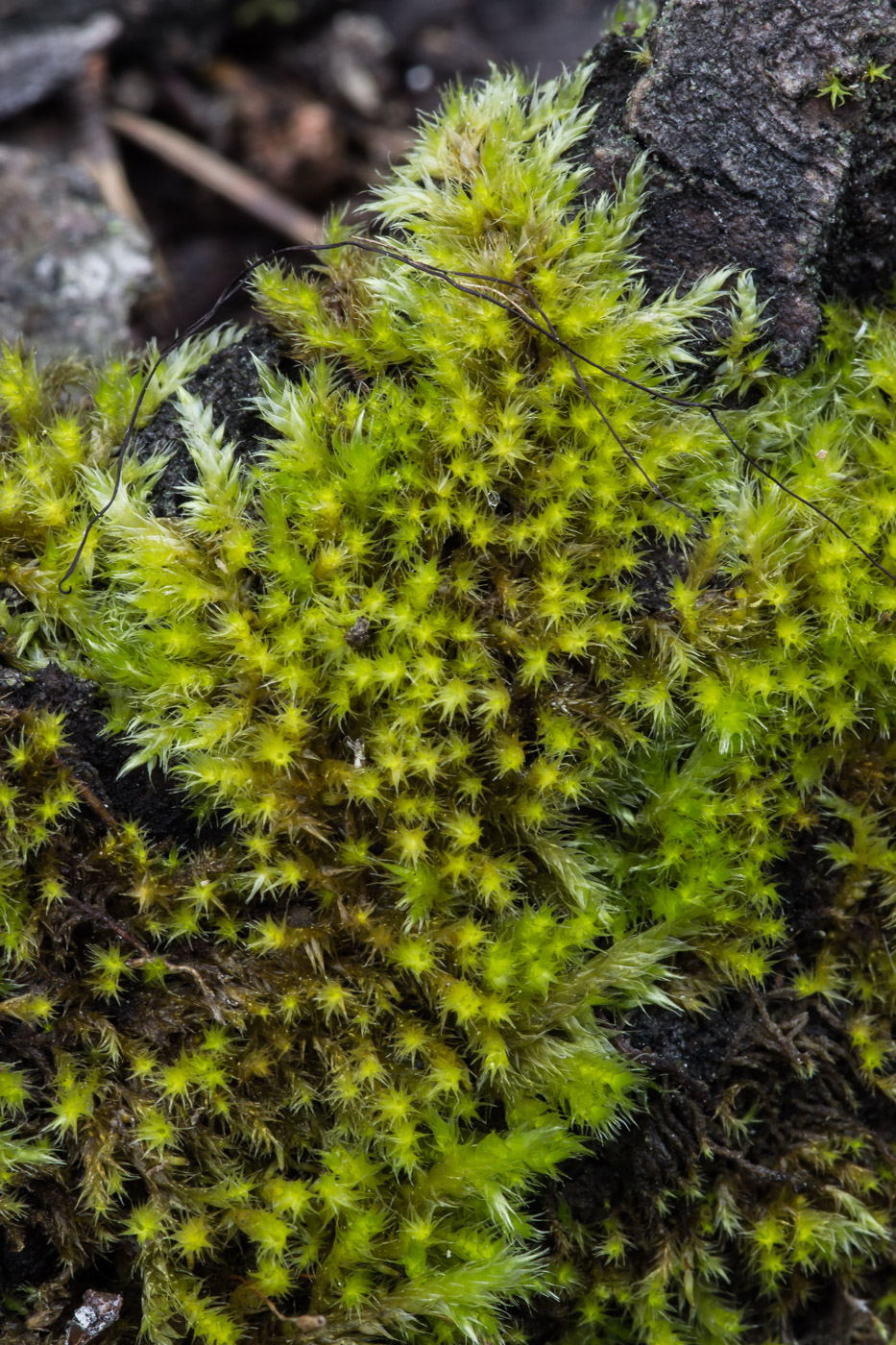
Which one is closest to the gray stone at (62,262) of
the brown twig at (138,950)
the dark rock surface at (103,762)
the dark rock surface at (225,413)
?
the dark rock surface at (225,413)

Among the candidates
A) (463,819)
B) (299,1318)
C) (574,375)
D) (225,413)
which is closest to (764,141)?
(574,375)

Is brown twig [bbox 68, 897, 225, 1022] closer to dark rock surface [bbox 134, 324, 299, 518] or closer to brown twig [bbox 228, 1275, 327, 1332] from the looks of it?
brown twig [bbox 228, 1275, 327, 1332]

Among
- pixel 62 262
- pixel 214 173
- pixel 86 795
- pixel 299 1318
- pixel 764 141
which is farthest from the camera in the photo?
pixel 214 173

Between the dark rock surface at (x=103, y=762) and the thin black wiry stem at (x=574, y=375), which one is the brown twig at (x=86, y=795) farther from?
the thin black wiry stem at (x=574, y=375)

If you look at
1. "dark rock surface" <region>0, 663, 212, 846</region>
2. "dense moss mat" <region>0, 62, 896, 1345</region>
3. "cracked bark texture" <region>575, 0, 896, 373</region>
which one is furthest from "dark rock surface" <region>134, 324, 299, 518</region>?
"cracked bark texture" <region>575, 0, 896, 373</region>

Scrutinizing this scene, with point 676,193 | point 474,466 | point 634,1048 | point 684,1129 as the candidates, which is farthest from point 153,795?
point 676,193

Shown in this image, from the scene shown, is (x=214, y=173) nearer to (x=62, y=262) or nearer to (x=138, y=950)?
(x=62, y=262)
